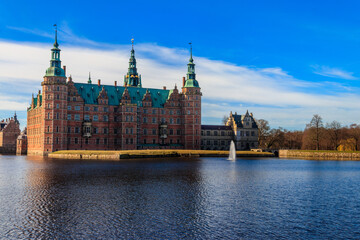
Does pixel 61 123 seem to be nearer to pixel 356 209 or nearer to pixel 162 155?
pixel 162 155

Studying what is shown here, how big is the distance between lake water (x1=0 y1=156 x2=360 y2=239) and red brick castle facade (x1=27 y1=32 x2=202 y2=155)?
68.3 metres

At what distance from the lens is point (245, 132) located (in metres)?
145

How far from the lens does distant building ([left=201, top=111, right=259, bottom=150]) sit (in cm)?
14338

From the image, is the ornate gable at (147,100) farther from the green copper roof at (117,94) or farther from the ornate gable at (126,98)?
the ornate gable at (126,98)

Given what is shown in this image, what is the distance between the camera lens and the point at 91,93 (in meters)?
125

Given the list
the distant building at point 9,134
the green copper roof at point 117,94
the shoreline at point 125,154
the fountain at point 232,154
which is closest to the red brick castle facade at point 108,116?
the green copper roof at point 117,94

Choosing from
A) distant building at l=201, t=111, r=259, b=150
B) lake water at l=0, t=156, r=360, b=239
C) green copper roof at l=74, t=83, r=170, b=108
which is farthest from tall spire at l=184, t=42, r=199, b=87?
lake water at l=0, t=156, r=360, b=239

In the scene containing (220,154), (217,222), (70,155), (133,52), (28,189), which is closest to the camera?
(217,222)

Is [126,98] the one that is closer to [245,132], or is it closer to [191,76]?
[191,76]

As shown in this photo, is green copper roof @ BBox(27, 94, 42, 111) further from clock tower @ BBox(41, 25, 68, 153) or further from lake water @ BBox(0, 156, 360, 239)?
lake water @ BBox(0, 156, 360, 239)

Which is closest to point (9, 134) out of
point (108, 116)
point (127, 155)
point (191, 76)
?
point (108, 116)

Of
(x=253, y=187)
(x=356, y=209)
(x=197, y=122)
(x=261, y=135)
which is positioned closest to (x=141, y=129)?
(x=197, y=122)

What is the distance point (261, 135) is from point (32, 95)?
8090 centimetres

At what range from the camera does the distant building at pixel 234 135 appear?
143375mm
